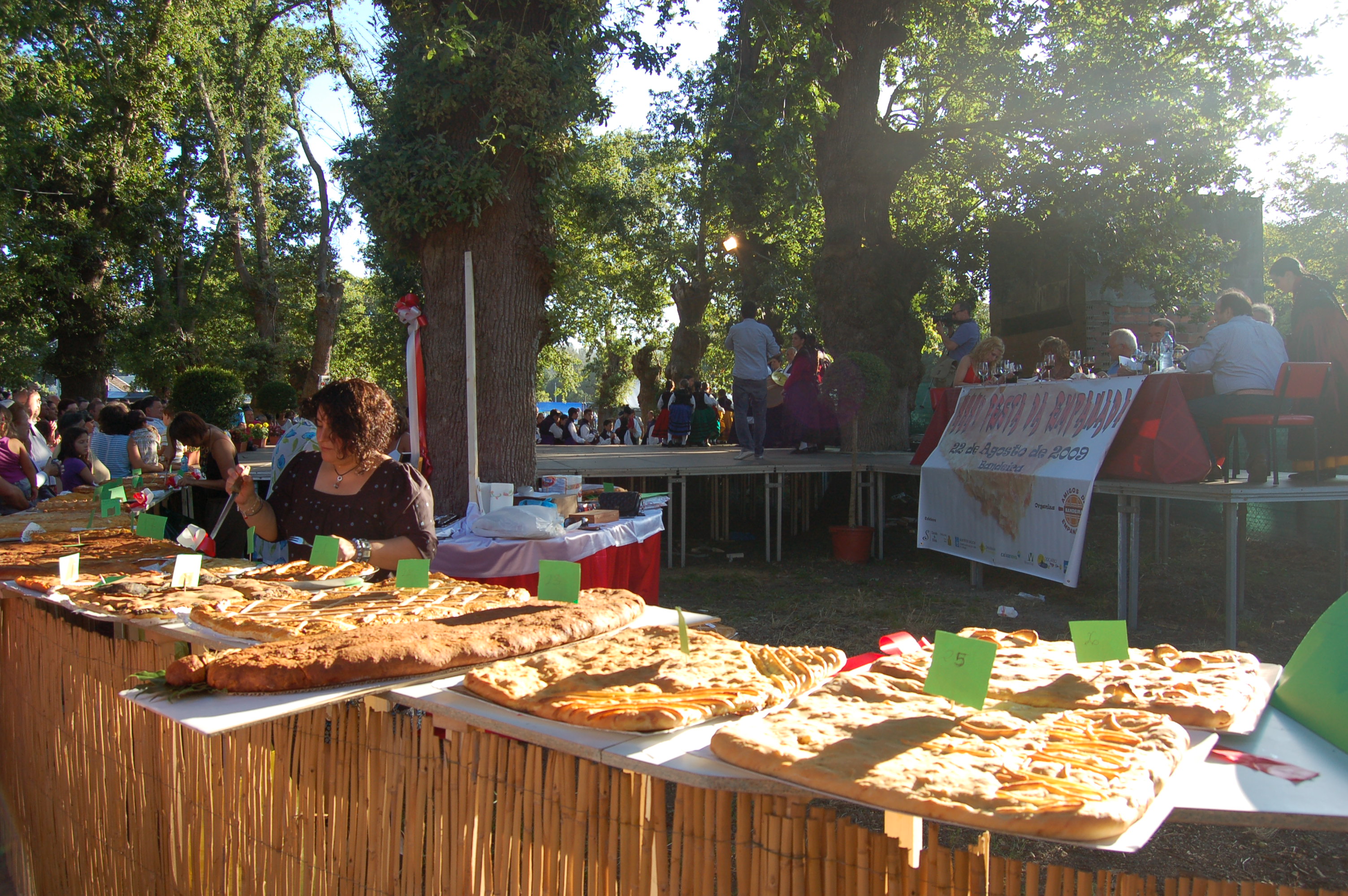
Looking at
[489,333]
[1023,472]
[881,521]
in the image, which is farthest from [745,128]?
[881,521]

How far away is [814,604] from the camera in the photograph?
7703 millimetres

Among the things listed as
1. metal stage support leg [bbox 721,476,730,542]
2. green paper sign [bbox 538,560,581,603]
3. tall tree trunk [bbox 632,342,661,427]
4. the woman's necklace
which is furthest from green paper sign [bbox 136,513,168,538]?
tall tree trunk [bbox 632,342,661,427]

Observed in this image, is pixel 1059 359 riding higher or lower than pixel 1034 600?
higher

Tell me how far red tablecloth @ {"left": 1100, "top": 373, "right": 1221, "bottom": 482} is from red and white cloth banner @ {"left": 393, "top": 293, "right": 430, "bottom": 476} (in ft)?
16.7

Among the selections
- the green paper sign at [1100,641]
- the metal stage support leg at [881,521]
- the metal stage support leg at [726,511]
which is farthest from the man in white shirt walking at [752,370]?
the green paper sign at [1100,641]

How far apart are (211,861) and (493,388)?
402cm

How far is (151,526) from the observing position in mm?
4059

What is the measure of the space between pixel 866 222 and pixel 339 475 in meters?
9.69

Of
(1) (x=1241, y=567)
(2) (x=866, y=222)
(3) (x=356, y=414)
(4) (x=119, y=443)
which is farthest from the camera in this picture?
(2) (x=866, y=222)

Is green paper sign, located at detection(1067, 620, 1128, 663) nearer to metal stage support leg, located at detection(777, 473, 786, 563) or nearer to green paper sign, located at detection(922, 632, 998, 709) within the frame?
green paper sign, located at detection(922, 632, 998, 709)

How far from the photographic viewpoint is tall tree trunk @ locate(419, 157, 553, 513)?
6.01m

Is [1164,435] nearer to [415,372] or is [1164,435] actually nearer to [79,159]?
[415,372]

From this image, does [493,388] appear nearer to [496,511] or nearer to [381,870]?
[496,511]

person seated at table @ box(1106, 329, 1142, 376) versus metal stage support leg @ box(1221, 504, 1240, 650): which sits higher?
person seated at table @ box(1106, 329, 1142, 376)
